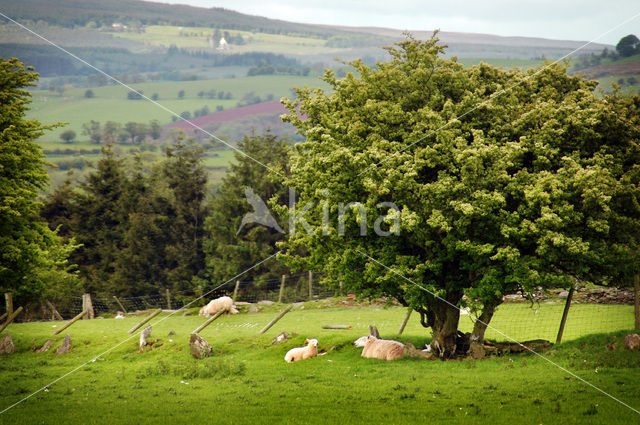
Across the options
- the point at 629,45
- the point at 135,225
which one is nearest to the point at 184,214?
the point at 135,225

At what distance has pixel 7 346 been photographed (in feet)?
120

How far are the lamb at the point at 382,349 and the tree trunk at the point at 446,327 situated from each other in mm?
1624

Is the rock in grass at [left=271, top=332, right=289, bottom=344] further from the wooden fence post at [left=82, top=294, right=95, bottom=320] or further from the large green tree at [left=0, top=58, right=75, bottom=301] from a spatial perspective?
the wooden fence post at [left=82, top=294, right=95, bottom=320]

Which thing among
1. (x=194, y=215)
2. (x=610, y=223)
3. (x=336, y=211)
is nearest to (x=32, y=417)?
(x=336, y=211)

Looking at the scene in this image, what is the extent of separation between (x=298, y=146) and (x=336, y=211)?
177 inches

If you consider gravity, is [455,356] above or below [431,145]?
below

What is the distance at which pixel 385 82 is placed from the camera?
93.7ft

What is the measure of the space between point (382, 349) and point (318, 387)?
5616mm

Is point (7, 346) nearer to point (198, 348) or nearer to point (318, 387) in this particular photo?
point (198, 348)

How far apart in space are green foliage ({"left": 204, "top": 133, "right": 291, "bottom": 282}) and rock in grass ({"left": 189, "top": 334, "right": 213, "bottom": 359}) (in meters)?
37.3

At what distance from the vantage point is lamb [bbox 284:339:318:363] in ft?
97.7

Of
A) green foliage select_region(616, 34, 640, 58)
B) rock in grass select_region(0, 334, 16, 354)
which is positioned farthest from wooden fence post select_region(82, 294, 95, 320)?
green foliage select_region(616, 34, 640, 58)

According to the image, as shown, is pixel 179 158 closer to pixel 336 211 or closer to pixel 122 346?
pixel 122 346

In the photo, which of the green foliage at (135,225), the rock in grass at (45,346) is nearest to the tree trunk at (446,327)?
the rock in grass at (45,346)
